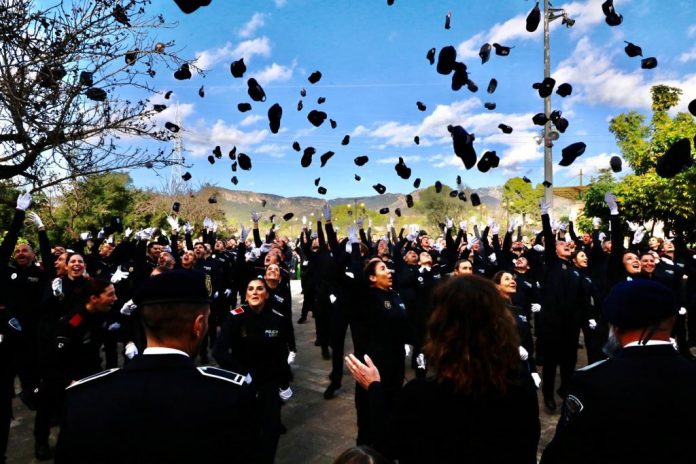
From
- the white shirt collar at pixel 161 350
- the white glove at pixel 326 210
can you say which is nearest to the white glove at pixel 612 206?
the white glove at pixel 326 210

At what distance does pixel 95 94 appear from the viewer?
5961mm

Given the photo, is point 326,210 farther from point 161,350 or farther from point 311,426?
point 161,350

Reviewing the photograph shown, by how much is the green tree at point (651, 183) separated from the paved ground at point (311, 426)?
14384 mm

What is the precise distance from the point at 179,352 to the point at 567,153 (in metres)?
6.40

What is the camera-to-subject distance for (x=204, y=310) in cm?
184

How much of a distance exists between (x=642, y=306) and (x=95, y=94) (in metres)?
6.18

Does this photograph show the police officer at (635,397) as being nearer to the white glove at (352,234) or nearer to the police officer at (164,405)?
the police officer at (164,405)

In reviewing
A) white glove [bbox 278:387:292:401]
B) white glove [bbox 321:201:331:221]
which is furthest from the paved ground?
white glove [bbox 321:201:331:221]

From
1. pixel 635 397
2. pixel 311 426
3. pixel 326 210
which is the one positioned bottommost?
pixel 311 426

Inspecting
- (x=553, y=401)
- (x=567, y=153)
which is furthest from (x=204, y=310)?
(x=567, y=153)

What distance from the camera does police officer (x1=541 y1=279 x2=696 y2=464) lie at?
1.76 m

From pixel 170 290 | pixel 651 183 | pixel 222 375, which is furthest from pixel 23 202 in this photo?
pixel 651 183

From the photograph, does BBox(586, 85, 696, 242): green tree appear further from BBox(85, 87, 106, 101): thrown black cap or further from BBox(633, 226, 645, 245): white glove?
BBox(85, 87, 106, 101): thrown black cap

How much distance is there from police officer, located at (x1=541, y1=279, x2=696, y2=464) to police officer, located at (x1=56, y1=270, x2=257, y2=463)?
1243 millimetres
